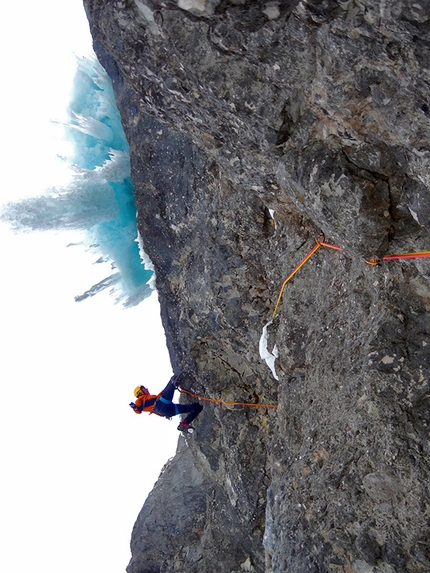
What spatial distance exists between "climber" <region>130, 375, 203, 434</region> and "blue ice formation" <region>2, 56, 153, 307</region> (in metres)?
2.97

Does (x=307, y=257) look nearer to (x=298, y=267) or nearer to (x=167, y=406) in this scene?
(x=298, y=267)

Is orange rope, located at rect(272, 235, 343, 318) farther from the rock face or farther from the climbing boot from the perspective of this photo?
the climbing boot

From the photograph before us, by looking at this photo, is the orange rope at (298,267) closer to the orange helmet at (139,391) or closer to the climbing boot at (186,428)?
the climbing boot at (186,428)

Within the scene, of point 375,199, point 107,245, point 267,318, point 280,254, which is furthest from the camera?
point 107,245

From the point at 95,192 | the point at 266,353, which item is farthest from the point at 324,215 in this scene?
the point at 95,192

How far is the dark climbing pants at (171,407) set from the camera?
8.40 m

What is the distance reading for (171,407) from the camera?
8.41 m

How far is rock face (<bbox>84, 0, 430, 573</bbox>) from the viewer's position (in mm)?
3373

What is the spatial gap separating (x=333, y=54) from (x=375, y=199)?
46.6 inches

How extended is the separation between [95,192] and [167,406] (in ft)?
13.7

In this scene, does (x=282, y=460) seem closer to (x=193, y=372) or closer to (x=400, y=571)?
(x=400, y=571)

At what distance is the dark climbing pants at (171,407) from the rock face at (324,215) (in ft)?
5.95

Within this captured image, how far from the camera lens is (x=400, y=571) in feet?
12.8

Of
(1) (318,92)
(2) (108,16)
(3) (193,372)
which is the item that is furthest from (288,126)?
(3) (193,372)
